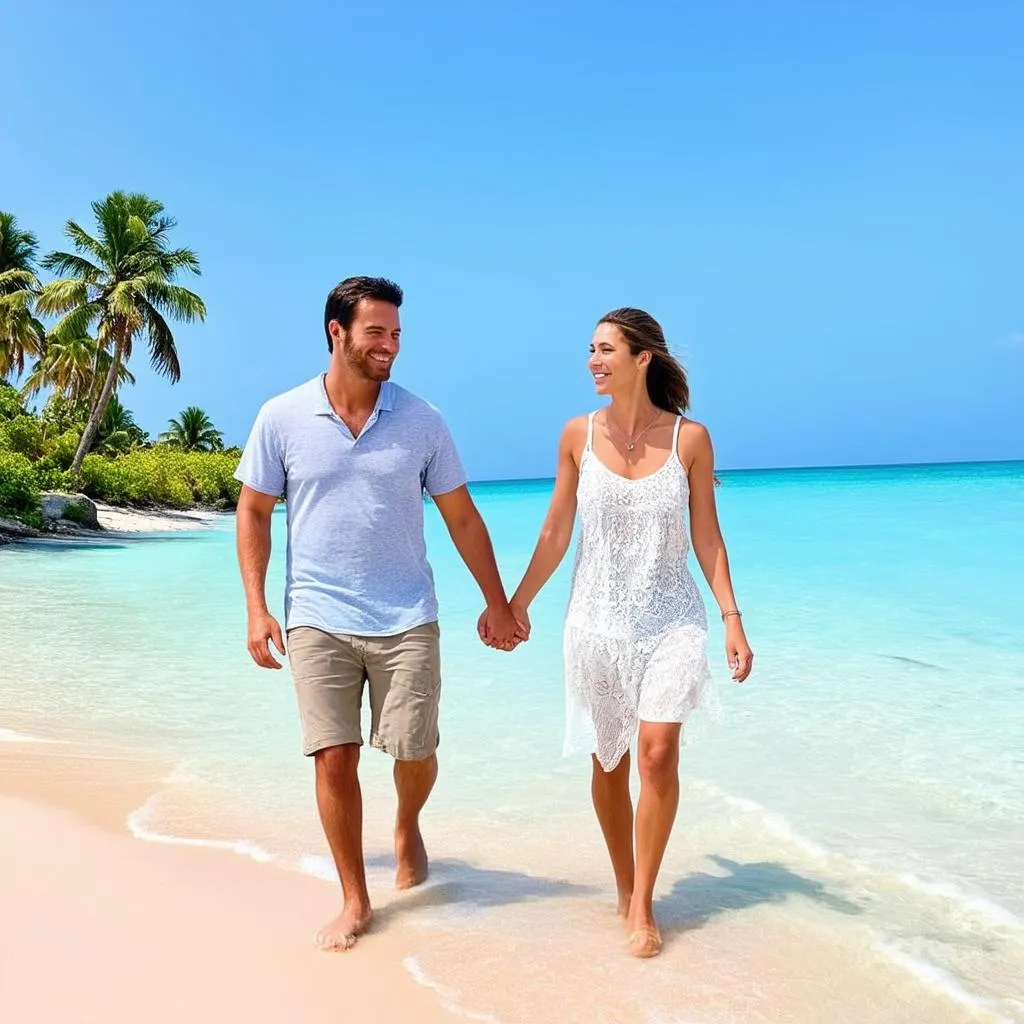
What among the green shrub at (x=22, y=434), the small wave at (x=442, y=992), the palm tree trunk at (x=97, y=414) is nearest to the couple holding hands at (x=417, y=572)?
the small wave at (x=442, y=992)

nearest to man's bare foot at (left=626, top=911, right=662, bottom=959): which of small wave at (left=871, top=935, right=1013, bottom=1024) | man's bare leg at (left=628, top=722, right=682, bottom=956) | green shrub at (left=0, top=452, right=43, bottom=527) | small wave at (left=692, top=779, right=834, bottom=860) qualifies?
man's bare leg at (left=628, top=722, right=682, bottom=956)

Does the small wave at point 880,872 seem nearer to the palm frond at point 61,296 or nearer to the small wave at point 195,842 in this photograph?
the small wave at point 195,842

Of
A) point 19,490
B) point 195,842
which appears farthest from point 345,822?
point 19,490

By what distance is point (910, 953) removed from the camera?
345 cm

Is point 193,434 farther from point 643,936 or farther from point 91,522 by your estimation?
point 643,936

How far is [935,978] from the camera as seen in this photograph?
10.7ft

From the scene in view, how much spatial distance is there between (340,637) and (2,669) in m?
5.95

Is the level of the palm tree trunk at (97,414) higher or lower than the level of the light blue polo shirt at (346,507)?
higher

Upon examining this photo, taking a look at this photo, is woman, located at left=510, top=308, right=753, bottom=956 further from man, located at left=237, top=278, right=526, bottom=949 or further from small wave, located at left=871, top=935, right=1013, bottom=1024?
small wave, located at left=871, top=935, right=1013, bottom=1024

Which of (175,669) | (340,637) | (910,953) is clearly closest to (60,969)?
(340,637)

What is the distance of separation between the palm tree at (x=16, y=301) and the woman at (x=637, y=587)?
120 feet

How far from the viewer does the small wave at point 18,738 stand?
19.4 ft

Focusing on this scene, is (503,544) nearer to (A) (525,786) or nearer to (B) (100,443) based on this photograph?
(A) (525,786)

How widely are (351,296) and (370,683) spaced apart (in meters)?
1.28
